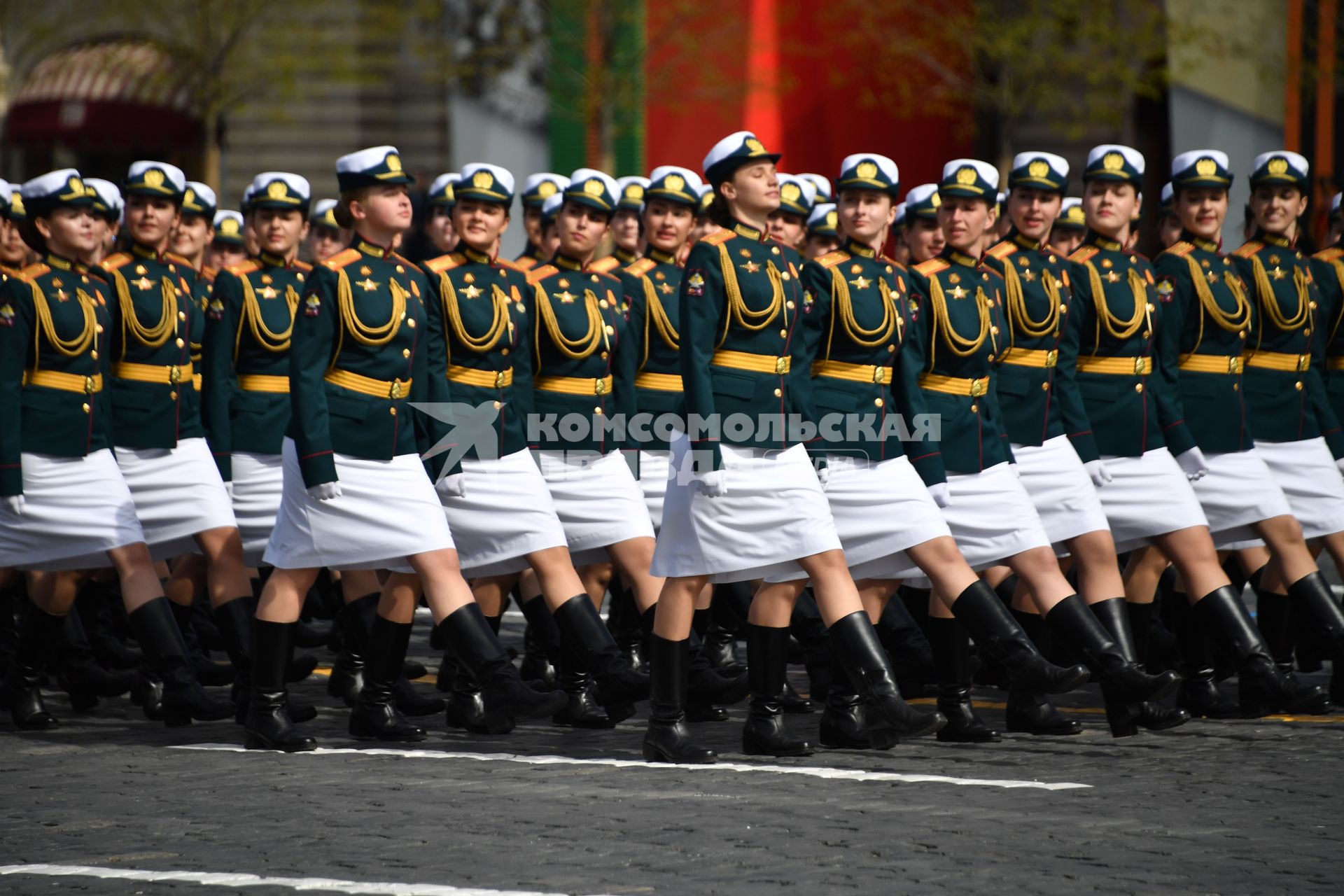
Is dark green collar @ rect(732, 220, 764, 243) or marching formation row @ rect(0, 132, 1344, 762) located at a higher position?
dark green collar @ rect(732, 220, 764, 243)

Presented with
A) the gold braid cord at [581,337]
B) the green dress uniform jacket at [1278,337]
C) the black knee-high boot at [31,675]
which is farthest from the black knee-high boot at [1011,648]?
the black knee-high boot at [31,675]

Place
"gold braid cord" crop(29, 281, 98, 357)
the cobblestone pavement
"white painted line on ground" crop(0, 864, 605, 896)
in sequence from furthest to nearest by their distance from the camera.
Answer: "gold braid cord" crop(29, 281, 98, 357) < the cobblestone pavement < "white painted line on ground" crop(0, 864, 605, 896)

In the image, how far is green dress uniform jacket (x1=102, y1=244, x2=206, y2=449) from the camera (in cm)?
846

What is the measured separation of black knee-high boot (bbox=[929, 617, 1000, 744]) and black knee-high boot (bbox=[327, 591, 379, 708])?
219cm

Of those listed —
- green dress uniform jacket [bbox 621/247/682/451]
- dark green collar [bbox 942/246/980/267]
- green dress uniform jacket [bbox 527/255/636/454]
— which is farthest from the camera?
green dress uniform jacket [bbox 621/247/682/451]

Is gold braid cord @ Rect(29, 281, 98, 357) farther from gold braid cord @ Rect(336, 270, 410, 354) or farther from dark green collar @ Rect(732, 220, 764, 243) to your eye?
dark green collar @ Rect(732, 220, 764, 243)

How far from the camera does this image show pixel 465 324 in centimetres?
781

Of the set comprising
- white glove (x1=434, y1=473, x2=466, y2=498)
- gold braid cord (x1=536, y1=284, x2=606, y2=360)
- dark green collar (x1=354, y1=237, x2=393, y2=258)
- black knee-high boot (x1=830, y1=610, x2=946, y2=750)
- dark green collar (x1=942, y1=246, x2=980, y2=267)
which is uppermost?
Result: dark green collar (x1=942, y1=246, x2=980, y2=267)

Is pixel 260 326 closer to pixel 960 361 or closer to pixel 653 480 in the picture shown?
pixel 653 480

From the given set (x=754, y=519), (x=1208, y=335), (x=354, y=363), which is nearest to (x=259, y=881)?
(x=754, y=519)

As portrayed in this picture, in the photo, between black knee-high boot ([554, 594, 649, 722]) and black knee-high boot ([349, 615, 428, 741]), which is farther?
black knee-high boot ([349, 615, 428, 741])

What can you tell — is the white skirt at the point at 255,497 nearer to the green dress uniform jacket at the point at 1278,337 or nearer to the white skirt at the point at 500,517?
the white skirt at the point at 500,517

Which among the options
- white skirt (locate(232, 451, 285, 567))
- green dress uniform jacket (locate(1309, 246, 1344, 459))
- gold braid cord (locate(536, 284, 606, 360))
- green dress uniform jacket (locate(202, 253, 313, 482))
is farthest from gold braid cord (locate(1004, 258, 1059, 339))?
white skirt (locate(232, 451, 285, 567))

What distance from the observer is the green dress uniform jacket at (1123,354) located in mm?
7875
